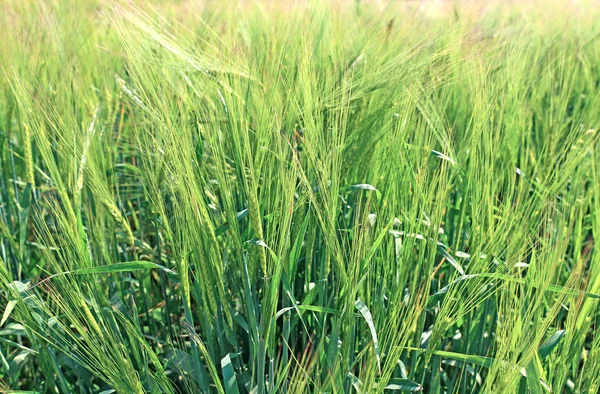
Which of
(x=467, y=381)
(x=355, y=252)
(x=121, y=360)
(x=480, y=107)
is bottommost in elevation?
Answer: (x=467, y=381)

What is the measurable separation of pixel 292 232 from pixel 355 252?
0.18 m

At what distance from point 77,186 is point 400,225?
17.6 inches

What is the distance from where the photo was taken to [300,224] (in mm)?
862

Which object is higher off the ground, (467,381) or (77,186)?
(77,186)

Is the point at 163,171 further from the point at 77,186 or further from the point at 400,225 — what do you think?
the point at 400,225

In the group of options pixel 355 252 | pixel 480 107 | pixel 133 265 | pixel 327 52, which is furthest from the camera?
pixel 327 52

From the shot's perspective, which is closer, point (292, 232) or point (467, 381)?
point (292, 232)

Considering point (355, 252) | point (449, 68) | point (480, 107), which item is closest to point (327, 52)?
point (449, 68)

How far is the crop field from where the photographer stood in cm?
73

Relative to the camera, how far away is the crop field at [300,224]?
733 millimetres

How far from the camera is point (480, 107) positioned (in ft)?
3.04

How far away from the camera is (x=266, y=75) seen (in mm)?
888

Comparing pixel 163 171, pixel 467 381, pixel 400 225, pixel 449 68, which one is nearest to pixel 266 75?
pixel 163 171

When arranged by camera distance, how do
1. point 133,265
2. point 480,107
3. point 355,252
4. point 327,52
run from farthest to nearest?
point 327,52 < point 480,107 < point 133,265 < point 355,252
